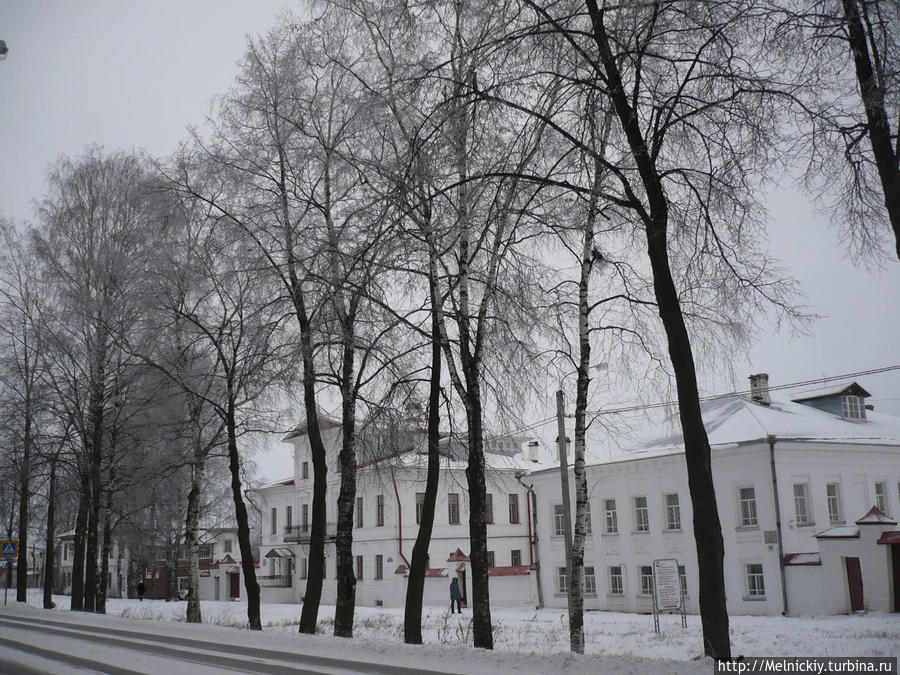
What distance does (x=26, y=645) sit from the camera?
51.2ft

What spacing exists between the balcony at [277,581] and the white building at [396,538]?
67 mm

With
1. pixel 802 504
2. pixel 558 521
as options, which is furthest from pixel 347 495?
pixel 558 521

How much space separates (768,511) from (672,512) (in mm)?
4832

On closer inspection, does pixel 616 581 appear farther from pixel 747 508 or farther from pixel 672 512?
pixel 747 508

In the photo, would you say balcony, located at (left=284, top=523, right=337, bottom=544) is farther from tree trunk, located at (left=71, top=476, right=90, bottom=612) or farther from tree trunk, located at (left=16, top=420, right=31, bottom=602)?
tree trunk, located at (left=71, top=476, right=90, bottom=612)

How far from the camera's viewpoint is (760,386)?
36.2 m

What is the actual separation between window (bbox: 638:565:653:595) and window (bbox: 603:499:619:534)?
2.20 m

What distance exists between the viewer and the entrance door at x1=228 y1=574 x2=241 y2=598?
60938 mm

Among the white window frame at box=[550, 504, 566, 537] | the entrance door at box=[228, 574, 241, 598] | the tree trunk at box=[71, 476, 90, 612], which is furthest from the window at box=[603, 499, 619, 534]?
the entrance door at box=[228, 574, 241, 598]

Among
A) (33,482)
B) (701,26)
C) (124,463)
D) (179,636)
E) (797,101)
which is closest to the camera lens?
(701,26)

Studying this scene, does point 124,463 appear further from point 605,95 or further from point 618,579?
point 605,95

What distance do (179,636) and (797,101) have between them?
15304mm

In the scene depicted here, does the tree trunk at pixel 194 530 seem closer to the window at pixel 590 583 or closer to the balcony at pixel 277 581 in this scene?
the window at pixel 590 583

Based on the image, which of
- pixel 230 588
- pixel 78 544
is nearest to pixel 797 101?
pixel 78 544
